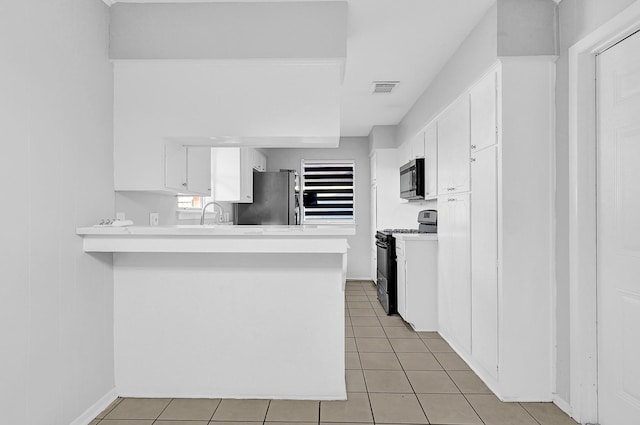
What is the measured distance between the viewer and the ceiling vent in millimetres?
4262

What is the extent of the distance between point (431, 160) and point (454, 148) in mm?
813

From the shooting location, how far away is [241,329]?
2582mm

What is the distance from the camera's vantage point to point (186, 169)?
122 inches

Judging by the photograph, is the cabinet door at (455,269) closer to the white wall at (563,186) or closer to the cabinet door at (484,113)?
the cabinet door at (484,113)

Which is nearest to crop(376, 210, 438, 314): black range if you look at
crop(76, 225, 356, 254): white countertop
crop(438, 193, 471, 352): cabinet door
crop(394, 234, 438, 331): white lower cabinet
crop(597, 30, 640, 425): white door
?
crop(394, 234, 438, 331): white lower cabinet

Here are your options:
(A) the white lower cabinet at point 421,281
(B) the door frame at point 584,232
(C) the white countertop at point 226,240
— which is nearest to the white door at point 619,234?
(B) the door frame at point 584,232

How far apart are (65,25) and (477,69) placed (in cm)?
256

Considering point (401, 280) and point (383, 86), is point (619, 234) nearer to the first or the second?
point (401, 280)

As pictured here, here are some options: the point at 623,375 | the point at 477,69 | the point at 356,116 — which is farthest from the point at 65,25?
the point at 356,116

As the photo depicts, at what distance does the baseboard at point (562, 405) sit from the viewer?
92.8 inches

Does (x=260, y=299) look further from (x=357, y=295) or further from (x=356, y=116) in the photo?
(x=356, y=116)

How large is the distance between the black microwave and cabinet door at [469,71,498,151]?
165 cm

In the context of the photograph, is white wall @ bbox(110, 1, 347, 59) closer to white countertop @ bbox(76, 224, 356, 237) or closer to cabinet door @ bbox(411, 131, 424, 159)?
white countertop @ bbox(76, 224, 356, 237)

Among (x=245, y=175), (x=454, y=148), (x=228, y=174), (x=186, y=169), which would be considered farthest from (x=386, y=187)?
(x=186, y=169)
